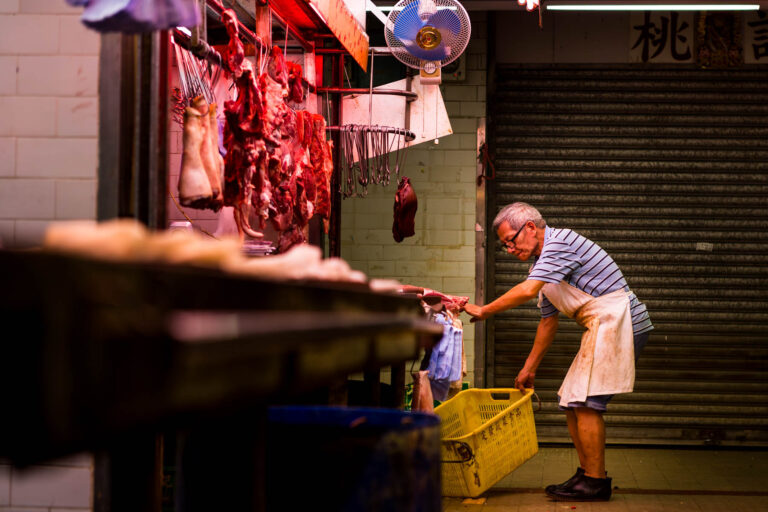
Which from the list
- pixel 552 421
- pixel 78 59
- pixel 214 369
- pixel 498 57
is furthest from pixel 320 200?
pixel 214 369

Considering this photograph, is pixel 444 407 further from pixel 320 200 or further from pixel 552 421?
pixel 552 421

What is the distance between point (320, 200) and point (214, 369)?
4.76 meters

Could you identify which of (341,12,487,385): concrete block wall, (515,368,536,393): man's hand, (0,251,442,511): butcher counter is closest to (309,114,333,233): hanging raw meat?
(515,368,536,393): man's hand

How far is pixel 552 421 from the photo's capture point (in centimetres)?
864

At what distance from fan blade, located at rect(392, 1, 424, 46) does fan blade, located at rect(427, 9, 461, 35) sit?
95 mm

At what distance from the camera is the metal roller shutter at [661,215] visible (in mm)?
8469

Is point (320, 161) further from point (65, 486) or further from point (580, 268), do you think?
point (65, 486)

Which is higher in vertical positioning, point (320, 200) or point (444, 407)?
point (320, 200)

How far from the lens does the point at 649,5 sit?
24.8 feet

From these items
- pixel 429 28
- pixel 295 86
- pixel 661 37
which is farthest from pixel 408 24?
pixel 661 37

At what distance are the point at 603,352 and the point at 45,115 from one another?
170 inches

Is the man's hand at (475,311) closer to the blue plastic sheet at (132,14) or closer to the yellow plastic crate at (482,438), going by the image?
the yellow plastic crate at (482,438)

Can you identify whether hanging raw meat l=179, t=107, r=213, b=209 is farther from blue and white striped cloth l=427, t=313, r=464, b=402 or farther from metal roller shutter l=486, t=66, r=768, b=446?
metal roller shutter l=486, t=66, r=768, b=446

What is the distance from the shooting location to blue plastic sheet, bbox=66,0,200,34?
7.98ft
